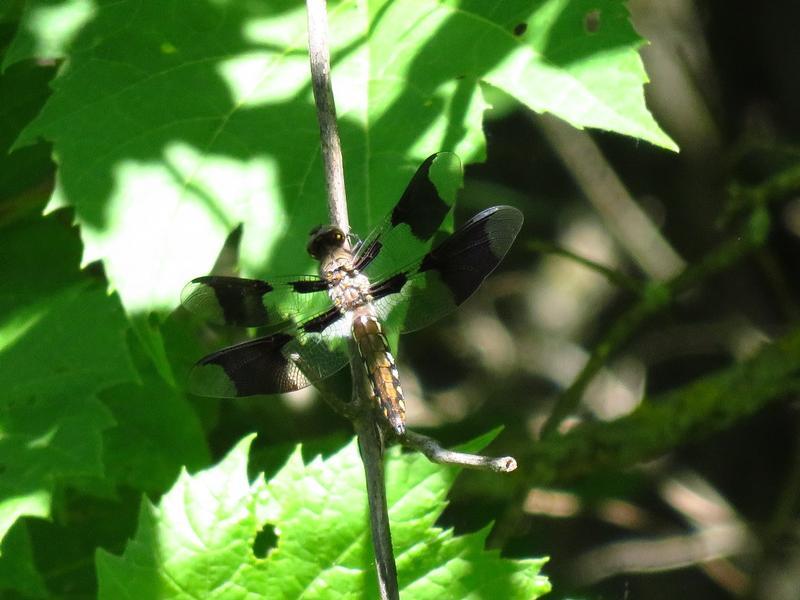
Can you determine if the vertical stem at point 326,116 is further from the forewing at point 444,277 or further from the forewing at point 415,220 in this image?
the forewing at point 444,277

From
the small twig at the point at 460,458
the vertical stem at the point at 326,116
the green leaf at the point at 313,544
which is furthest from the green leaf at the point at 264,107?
the small twig at the point at 460,458

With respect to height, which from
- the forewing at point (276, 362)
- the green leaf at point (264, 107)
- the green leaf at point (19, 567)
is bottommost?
the green leaf at point (19, 567)

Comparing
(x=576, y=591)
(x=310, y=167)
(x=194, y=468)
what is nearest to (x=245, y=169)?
(x=310, y=167)

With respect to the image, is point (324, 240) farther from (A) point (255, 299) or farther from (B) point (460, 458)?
(B) point (460, 458)

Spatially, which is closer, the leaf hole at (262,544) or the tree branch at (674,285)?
the leaf hole at (262,544)

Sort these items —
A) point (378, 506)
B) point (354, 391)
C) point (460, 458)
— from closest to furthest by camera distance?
point (460, 458), point (378, 506), point (354, 391)

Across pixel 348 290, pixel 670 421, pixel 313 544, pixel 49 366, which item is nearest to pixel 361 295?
pixel 348 290

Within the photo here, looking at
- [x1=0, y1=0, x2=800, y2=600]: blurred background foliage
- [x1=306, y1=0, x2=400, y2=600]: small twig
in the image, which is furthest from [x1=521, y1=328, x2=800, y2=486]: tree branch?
[x1=306, y1=0, x2=400, y2=600]: small twig
